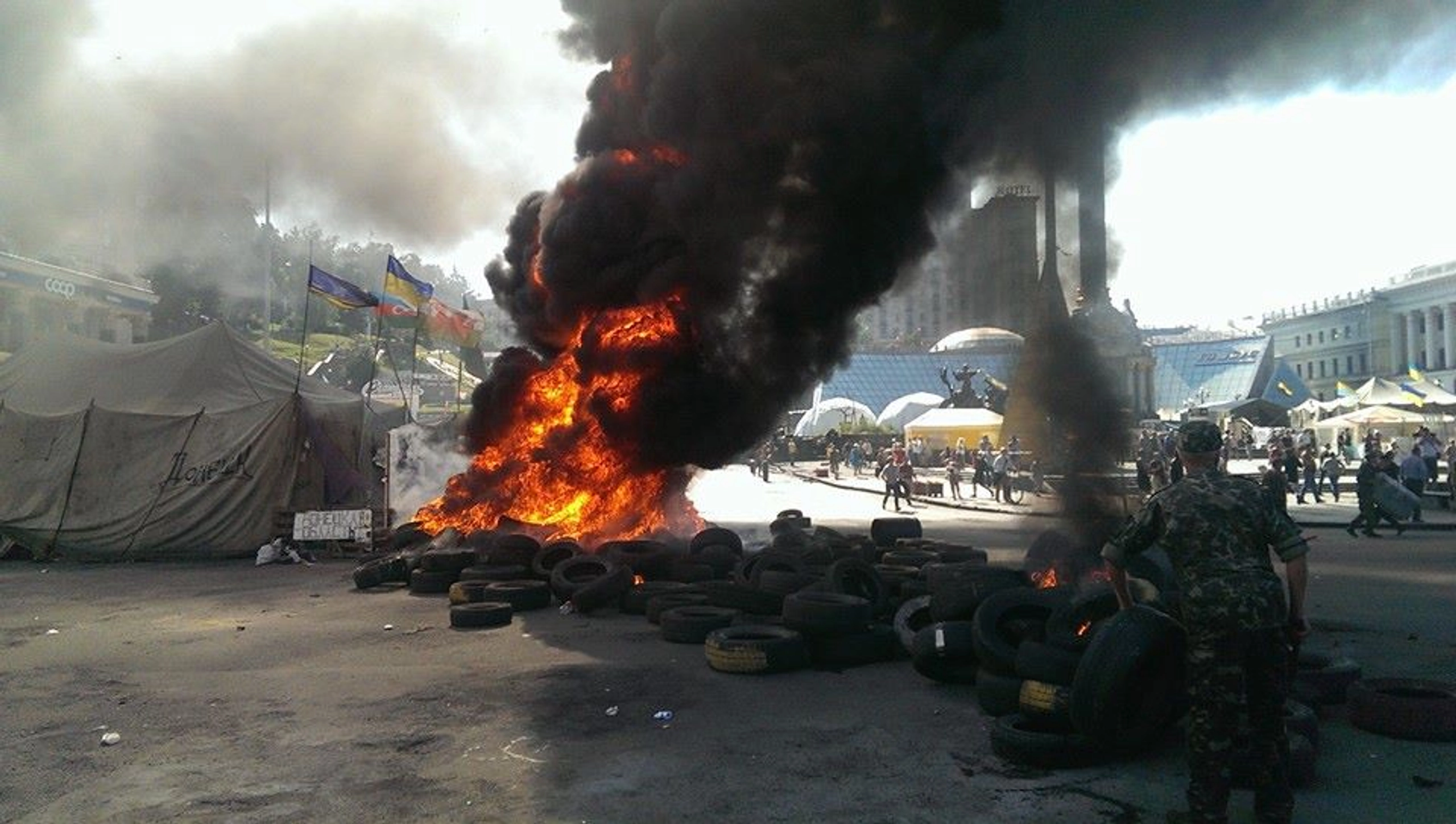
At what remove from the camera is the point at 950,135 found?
15.2 metres

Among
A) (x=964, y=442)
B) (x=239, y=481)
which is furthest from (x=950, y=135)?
(x=964, y=442)

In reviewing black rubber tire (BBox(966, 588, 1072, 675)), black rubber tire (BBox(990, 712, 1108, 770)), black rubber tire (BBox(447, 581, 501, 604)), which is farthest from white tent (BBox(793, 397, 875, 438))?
black rubber tire (BBox(990, 712, 1108, 770))

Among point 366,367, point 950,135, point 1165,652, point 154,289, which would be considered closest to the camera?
point 1165,652

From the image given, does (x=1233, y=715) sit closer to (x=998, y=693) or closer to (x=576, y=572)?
(x=998, y=693)

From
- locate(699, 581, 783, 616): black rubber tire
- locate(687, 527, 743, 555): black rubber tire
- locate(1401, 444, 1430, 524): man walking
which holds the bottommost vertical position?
locate(699, 581, 783, 616): black rubber tire

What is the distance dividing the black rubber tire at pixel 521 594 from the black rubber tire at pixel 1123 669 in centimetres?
805

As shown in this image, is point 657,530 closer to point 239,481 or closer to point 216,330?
point 239,481

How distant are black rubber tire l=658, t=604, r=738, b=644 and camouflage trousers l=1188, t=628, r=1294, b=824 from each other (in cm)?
551

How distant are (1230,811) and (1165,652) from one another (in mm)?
941

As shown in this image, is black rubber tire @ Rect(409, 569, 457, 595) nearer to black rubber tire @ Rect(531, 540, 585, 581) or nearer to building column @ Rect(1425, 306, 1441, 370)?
black rubber tire @ Rect(531, 540, 585, 581)

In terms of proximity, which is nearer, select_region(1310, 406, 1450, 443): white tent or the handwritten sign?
the handwritten sign

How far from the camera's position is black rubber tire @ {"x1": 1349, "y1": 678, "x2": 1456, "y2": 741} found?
608 centimetres

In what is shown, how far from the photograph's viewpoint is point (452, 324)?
26422mm

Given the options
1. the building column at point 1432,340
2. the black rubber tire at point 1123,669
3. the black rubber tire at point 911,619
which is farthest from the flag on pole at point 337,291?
the building column at point 1432,340
